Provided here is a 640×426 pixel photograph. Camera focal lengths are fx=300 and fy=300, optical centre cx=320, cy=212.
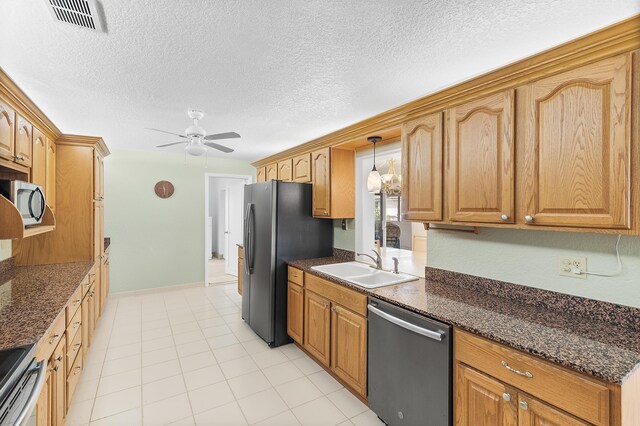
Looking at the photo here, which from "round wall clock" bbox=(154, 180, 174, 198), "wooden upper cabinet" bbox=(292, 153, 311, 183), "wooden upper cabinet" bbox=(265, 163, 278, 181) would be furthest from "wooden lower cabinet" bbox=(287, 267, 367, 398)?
"round wall clock" bbox=(154, 180, 174, 198)

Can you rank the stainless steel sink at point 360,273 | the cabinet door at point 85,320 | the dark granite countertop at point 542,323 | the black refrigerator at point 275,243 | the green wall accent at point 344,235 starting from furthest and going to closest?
1. the green wall accent at point 344,235
2. the black refrigerator at point 275,243
3. the stainless steel sink at point 360,273
4. the cabinet door at point 85,320
5. the dark granite countertop at point 542,323

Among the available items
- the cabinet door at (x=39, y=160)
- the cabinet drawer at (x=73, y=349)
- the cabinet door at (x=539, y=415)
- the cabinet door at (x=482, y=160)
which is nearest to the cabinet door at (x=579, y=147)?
the cabinet door at (x=482, y=160)

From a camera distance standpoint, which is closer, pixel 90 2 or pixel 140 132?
pixel 90 2

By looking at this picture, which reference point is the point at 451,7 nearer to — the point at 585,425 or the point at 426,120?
the point at 426,120

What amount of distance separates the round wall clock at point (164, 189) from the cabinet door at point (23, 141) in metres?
2.67

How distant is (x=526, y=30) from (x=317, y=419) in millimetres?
2656

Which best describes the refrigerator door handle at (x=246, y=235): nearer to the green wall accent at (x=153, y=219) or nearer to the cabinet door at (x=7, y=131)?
the cabinet door at (x=7, y=131)

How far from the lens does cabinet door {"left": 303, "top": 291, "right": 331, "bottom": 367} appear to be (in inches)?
101

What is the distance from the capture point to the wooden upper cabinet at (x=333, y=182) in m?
3.13

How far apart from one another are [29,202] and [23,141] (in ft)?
1.54

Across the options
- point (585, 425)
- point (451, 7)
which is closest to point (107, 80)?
point (451, 7)

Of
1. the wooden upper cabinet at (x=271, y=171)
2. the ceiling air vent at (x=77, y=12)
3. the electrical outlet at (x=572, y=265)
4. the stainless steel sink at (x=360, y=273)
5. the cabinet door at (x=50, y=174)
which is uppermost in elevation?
the ceiling air vent at (x=77, y=12)

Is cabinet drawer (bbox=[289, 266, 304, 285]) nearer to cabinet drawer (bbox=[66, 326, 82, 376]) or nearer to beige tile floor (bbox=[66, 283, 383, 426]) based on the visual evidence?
beige tile floor (bbox=[66, 283, 383, 426])

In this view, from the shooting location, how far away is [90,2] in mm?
1354
